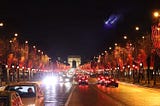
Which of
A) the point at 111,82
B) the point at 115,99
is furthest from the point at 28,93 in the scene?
the point at 111,82

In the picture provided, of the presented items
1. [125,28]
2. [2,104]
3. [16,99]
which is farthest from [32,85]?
[125,28]

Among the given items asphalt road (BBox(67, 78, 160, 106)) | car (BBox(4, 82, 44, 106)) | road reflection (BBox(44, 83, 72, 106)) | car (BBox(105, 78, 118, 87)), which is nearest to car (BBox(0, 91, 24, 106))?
car (BBox(4, 82, 44, 106))

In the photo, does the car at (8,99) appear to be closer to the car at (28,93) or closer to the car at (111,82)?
the car at (28,93)

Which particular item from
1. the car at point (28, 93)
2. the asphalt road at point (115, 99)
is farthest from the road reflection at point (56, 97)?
the car at point (28, 93)

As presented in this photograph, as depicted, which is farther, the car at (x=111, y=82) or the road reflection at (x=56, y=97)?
the car at (x=111, y=82)

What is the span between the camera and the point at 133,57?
93.3 meters

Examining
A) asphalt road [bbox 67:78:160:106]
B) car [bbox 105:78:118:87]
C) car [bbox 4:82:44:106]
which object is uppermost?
car [bbox 4:82:44:106]

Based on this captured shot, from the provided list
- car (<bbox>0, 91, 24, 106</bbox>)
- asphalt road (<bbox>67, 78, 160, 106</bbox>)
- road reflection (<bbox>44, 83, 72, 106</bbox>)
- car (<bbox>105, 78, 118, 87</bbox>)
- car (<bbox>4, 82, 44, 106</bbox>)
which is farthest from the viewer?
car (<bbox>105, 78, 118, 87</bbox>)

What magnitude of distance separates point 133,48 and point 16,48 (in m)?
23.8

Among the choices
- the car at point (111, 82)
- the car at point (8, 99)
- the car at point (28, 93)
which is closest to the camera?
the car at point (8, 99)

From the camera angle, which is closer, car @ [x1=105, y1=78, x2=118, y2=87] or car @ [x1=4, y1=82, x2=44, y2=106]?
car @ [x1=4, y1=82, x2=44, y2=106]

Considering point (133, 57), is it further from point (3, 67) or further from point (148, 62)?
point (3, 67)

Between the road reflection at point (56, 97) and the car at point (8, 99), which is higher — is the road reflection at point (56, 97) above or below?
below

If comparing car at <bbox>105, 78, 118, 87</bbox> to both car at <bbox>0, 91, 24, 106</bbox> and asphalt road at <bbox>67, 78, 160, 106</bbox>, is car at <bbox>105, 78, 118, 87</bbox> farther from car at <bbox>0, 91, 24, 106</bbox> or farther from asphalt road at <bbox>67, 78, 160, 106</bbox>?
car at <bbox>0, 91, 24, 106</bbox>
